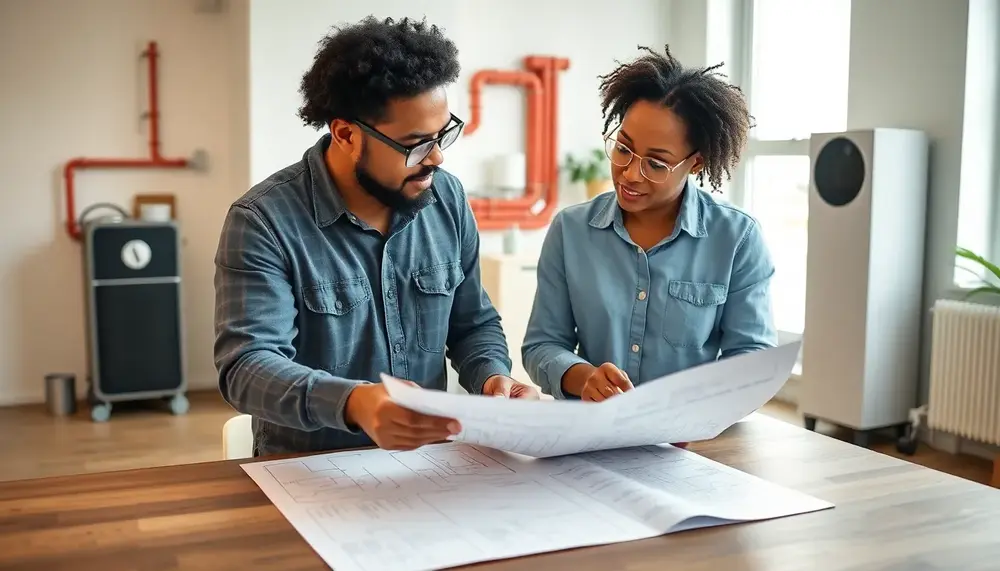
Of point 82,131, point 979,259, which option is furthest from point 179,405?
point 979,259

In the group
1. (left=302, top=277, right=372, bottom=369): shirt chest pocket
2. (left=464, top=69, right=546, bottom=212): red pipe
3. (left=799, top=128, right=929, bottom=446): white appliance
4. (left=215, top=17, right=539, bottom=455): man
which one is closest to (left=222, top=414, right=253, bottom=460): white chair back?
(left=215, top=17, right=539, bottom=455): man

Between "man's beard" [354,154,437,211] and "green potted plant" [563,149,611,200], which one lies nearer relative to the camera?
"man's beard" [354,154,437,211]

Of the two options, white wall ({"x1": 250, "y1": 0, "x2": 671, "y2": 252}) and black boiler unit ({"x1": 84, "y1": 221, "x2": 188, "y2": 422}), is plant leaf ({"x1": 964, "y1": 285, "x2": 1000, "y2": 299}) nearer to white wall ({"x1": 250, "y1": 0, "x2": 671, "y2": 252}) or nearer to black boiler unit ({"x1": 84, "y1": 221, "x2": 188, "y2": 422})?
white wall ({"x1": 250, "y1": 0, "x2": 671, "y2": 252})

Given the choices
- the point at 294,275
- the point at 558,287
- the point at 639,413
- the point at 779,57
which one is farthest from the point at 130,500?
the point at 779,57

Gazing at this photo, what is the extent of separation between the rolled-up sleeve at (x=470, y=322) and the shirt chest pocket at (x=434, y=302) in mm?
41

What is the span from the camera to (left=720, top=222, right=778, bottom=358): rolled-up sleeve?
1854 millimetres

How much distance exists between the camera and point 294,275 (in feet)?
5.19

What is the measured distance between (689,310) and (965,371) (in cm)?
225

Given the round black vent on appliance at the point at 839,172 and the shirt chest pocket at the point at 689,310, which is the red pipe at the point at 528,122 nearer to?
the round black vent on appliance at the point at 839,172

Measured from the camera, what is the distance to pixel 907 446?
152 inches

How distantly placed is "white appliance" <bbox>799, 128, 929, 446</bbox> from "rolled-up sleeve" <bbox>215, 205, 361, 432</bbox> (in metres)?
2.85

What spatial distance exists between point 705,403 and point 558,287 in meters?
0.67

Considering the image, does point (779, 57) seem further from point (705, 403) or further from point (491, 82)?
point (705, 403)

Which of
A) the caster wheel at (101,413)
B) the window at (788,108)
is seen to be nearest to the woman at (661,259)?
the window at (788,108)
